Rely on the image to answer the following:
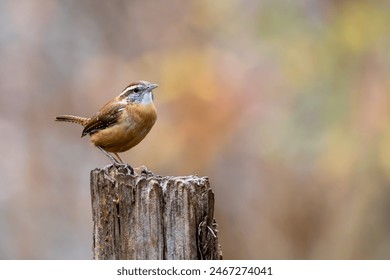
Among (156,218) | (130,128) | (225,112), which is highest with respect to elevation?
(225,112)

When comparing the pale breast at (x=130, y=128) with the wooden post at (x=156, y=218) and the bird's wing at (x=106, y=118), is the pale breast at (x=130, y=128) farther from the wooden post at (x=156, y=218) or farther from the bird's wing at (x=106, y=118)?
the wooden post at (x=156, y=218)

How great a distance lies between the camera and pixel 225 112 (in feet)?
28.1

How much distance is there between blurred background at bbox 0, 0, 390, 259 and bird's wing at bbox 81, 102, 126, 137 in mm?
2413

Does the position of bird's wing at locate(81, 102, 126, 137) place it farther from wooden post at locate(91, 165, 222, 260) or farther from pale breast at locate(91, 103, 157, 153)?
wooden post at locate(91, 165, 222, 260)

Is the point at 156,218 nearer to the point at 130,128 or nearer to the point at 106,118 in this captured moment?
the point at 130,128

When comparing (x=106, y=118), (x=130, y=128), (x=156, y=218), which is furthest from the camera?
(x=106, y=118)

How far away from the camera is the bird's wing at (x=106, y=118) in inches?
205

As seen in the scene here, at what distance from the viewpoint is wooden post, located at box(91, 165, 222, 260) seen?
3648mm

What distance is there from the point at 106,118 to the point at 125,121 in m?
0.22

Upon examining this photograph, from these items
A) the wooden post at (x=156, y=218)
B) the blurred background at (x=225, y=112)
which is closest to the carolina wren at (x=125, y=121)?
the wooden post at (x=156, y=218)

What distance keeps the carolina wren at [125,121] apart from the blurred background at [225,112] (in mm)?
2515

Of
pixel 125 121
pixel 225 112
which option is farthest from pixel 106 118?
pixel 225 112

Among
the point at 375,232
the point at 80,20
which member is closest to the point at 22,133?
the point at 80,20
